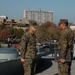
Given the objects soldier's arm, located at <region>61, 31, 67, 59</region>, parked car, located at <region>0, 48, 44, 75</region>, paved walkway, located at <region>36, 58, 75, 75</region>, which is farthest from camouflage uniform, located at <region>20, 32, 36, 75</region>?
paved walkway, located at <region>36, 58, 75, 75</region>

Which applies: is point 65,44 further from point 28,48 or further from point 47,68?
point 47,68

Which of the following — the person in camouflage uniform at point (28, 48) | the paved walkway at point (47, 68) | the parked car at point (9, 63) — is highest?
the person in camouflage uniform at point (28, 48)

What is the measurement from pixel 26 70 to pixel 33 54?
37 cm

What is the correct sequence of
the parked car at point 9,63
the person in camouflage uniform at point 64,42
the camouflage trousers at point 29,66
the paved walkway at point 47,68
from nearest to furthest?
the person in camouflage uniform at point 64,42 < the camouflage trousers at point 29,66 < the parked car at point 9,63 < the paved walkway at point 47,68

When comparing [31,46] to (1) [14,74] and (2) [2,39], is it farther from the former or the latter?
(2) [2,39]

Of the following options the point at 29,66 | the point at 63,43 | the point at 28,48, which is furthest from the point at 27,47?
the point at 63,43

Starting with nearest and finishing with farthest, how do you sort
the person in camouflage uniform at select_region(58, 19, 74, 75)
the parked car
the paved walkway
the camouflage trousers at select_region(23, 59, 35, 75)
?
the person in camouflage uniform at select_region(58, 19, 74, 75) < the camouflage trousers at select_region(23, 59, 35, 75) < the parked car < the paved walkway

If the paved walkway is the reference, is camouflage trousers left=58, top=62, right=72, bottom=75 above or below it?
above

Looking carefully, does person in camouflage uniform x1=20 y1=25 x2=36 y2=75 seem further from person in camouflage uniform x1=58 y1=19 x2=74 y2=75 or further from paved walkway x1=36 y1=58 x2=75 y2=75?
paved walkway x1=36 y1=58 x2=75 y2=75

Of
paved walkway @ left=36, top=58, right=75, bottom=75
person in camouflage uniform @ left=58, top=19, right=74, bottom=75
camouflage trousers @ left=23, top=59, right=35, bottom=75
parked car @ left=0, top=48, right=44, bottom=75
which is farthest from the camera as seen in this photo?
paved walkway @ left=36, top=58, right=75, bottom=75

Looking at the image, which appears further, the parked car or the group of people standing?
the parked car

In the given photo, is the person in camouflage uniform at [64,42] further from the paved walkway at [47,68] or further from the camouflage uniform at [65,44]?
the paved walkway at [47,68]

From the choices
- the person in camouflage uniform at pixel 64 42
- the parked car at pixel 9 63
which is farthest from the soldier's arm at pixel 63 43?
the parked car at pixel 9 63

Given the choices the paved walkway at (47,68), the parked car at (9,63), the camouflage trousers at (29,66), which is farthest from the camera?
the paved walkway at (47,68)
